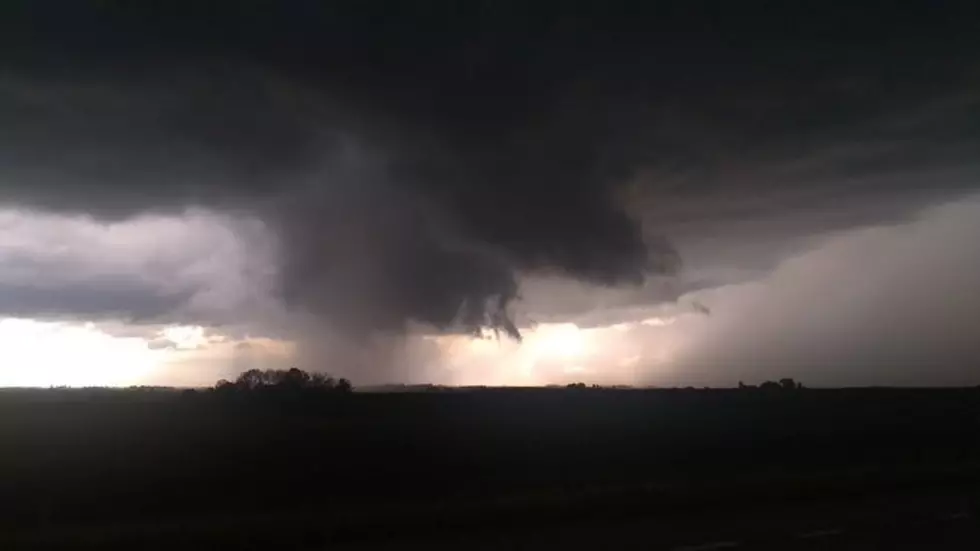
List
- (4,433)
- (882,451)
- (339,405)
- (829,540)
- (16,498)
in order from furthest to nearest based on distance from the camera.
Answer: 1. (339,405)
2. (4,433)
3. (882,451)
4. (16,498)
5. (829,540)

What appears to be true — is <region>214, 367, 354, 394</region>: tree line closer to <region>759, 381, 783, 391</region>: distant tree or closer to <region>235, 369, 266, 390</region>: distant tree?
<region>235, 369, 266, 390</region>: distant tree

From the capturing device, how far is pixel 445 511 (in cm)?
1884

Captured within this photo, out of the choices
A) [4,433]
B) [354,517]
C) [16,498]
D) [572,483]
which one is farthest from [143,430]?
[354,517]

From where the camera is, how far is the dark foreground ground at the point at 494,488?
52.5 feet

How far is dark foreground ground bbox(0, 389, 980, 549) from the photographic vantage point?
1599 centimetres

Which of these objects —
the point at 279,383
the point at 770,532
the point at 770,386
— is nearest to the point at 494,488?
the point at 770,532

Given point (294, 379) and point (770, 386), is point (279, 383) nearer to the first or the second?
point (294, 379)

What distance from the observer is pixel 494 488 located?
25.2 m

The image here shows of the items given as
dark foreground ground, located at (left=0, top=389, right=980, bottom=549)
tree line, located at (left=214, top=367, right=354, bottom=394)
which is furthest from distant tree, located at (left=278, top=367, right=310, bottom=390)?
dark foreground ground, located at (left=0, top=389, right=980, bottom=549)

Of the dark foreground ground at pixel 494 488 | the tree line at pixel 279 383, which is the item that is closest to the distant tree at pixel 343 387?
the tree line at pixel 279 383

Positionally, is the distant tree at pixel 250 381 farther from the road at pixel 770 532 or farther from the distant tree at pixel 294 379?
the road at pixel 770 532

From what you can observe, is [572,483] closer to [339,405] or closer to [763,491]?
[763,491]

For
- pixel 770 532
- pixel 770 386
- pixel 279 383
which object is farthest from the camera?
pixel 770 386

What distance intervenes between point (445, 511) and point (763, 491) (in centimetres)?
807
